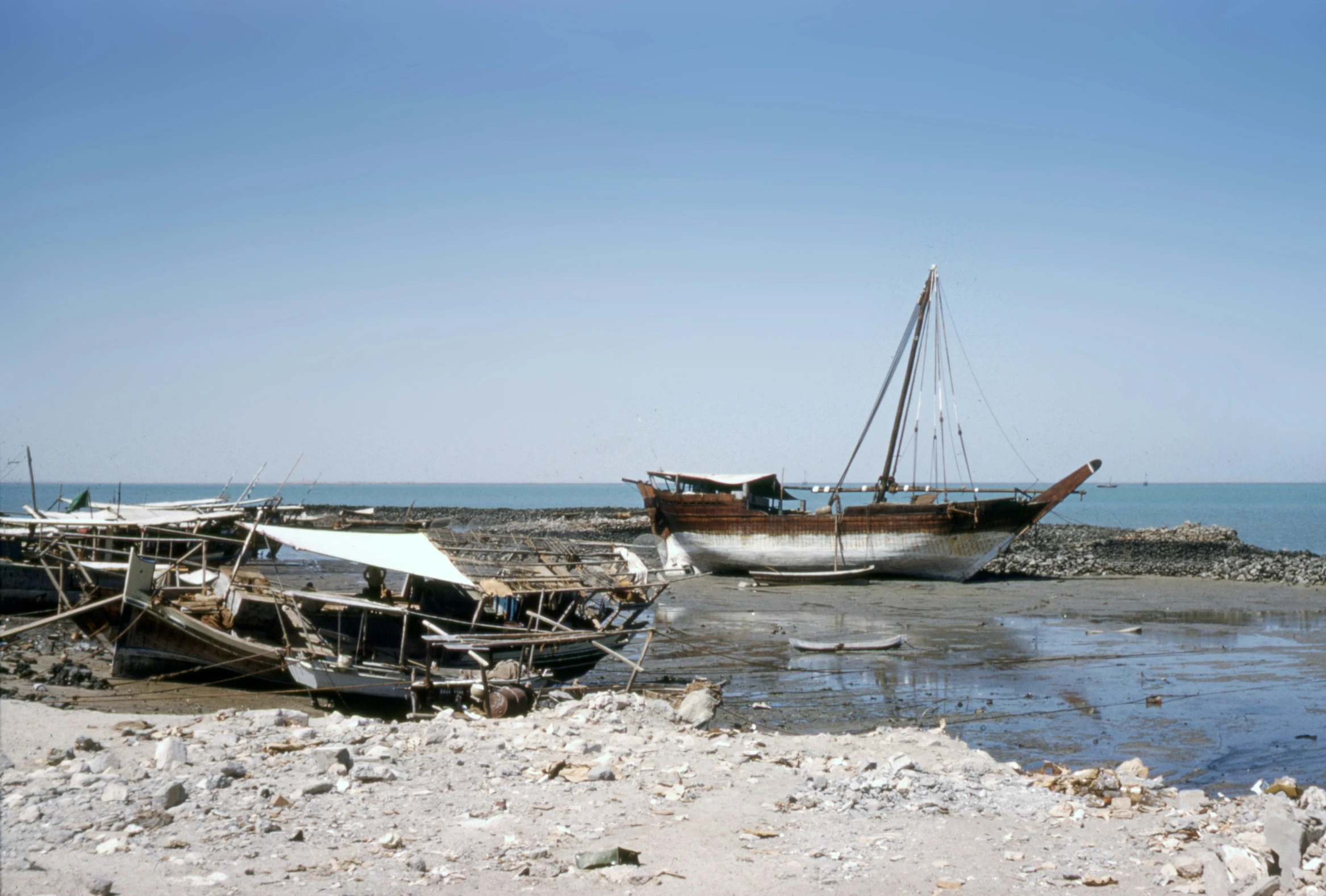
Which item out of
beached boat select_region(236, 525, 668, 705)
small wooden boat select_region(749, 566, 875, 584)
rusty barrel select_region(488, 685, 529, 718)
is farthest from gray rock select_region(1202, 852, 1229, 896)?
small wooden boat select_region(749, 566, 875, 584)

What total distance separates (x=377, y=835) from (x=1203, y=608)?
28798mm

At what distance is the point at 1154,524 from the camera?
8456 centimetres

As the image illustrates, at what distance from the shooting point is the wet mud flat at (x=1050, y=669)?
45.0 feet

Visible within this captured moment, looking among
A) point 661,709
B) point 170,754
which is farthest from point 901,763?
point 170,754

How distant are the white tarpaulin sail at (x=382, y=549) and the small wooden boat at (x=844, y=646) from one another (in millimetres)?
8796

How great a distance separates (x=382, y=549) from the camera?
627 inches

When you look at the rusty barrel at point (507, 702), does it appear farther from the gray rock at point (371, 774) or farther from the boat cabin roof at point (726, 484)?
the boat cabin roof at point (726, 484)

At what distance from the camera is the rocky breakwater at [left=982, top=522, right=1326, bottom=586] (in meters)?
36.5

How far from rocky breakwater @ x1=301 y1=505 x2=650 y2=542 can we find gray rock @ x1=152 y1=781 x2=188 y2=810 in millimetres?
43872

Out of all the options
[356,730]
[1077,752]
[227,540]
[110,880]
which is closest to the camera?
[110,880]

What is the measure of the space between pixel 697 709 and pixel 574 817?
5.57 meters

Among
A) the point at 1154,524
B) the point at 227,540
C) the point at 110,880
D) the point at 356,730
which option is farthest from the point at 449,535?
the point at 1154,524

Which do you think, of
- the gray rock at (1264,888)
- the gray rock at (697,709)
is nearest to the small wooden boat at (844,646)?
the gray rock at (697,709)

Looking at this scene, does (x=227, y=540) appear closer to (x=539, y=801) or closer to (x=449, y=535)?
(x=449, y=535)
